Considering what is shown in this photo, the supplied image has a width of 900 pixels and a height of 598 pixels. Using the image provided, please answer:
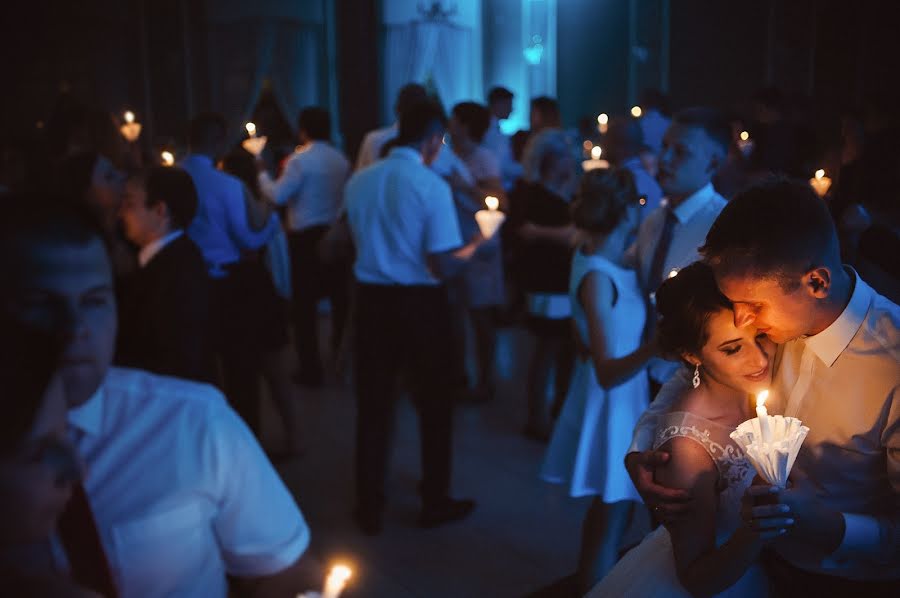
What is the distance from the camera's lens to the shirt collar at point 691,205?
2.78m

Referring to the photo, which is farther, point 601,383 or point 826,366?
point 601,383

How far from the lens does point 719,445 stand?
1.45 m

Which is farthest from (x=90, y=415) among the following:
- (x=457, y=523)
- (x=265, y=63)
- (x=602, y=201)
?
(x=265, y=63)

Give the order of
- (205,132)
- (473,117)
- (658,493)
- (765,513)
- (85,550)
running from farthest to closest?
1. (473,117)
2. (205,132)
3. (658,493)
4. (765,513)
5. (85,550)

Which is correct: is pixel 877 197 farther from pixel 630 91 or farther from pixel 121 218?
pixel 630 91

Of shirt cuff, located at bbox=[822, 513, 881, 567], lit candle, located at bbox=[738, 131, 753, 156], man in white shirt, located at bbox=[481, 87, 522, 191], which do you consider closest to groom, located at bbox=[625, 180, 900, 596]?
shirt cuff, located at bbox=[822, 513, 881, 567]

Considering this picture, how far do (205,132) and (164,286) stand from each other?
1.87m

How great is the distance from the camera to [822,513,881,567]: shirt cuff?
51.7 inches

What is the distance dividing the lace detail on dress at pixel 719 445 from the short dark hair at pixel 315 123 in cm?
431

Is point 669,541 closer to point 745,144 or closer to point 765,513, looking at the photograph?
point 765,513

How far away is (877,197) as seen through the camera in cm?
313

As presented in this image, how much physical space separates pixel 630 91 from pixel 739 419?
933cm

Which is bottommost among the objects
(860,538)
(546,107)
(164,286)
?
(860,538)

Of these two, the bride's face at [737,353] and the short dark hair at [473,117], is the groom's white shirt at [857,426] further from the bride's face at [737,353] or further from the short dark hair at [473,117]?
the short dark hair at [473,117]
